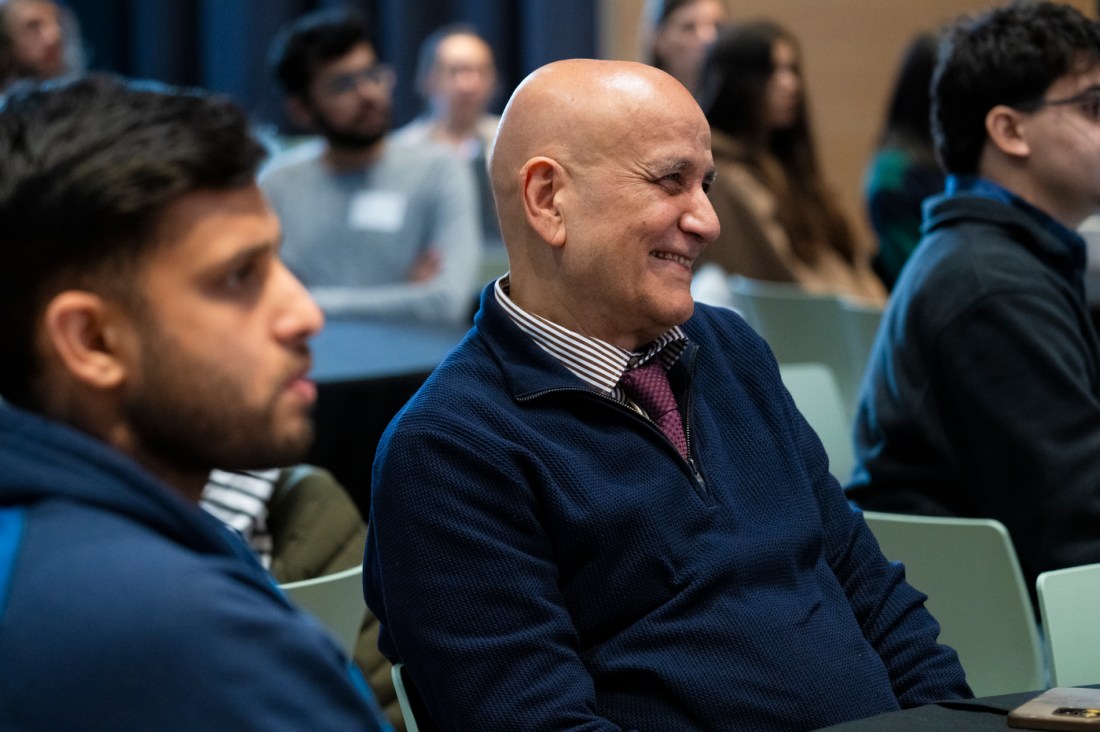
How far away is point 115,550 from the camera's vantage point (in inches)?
36.2

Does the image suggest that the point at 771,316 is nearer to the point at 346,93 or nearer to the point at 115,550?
the point at 346,93

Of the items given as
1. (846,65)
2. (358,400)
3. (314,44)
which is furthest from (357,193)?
(846,65)

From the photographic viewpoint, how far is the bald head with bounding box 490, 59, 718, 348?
1.72 metres

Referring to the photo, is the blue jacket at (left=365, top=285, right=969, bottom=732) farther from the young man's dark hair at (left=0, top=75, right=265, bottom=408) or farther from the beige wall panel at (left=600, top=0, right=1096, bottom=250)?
the beige wall panel at (left=600, top=0, right=1096, bottom=250)

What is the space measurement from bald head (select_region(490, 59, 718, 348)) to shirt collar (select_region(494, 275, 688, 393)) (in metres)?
0.04

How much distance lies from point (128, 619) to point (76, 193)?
1.03ft

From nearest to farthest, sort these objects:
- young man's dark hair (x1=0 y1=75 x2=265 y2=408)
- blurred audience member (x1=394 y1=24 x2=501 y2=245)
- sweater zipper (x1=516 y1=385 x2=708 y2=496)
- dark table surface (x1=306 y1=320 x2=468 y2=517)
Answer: young man's dark hair (x1=0 y1=75 x2=265 y2=408)
sweater zipper (x1=516 y1=385 x2=708 y2=496)
dark table surface (x1=306 y1=320 x2=468 y2=517)
blurred audience member (x1=394 y1=24 x2=501 y2=245)

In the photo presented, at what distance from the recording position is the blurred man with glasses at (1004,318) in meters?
2.10

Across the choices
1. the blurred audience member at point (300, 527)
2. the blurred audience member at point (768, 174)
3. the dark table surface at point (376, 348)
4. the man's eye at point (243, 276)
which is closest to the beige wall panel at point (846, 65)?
the blurred audience member at point (768, 174)

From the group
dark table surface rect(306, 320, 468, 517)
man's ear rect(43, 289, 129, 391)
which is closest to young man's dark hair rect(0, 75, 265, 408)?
man's ear rect(43, 289, 129, 391)

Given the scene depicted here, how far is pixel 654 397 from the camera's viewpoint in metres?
1.73

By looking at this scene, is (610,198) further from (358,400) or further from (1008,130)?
(358,400)

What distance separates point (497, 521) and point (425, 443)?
118mm

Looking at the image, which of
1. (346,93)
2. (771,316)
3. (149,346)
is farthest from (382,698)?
(346,93)
